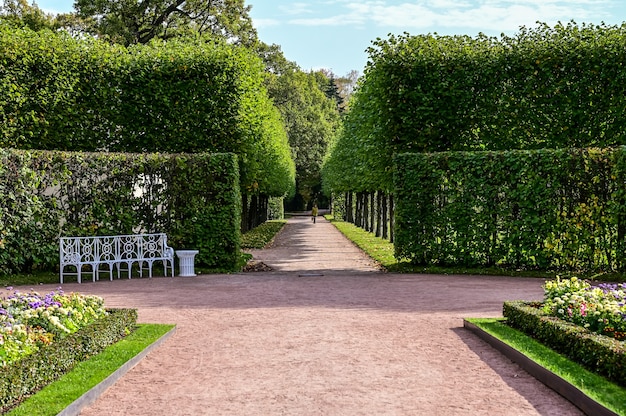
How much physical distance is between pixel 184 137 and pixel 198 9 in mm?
22450

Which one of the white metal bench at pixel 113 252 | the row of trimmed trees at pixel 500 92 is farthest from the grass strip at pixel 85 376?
the row of trimmed trees at pixel 500 92

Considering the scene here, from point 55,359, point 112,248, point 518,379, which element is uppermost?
point 112,248

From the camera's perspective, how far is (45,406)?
548 cm

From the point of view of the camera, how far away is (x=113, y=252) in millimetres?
16297

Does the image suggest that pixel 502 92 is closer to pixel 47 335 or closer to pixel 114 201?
pixel 114 201

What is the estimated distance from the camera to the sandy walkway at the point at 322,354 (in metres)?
5.97

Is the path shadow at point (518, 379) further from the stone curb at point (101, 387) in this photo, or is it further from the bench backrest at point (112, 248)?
the bench backrest at point (112, 248)

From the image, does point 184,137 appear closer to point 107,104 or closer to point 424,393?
point 107,104

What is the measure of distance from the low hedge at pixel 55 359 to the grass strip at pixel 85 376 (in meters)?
0.08

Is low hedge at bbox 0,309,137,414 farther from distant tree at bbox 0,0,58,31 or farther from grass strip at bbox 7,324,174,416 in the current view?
distant tree at bbox 0,0,58,31

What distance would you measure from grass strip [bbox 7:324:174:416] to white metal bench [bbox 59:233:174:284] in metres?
7.06

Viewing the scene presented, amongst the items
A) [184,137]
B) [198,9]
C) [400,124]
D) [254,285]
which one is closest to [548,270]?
[400,124]

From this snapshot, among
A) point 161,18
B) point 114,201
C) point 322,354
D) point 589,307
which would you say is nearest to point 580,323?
point 589,307

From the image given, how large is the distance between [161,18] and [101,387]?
117 ft
